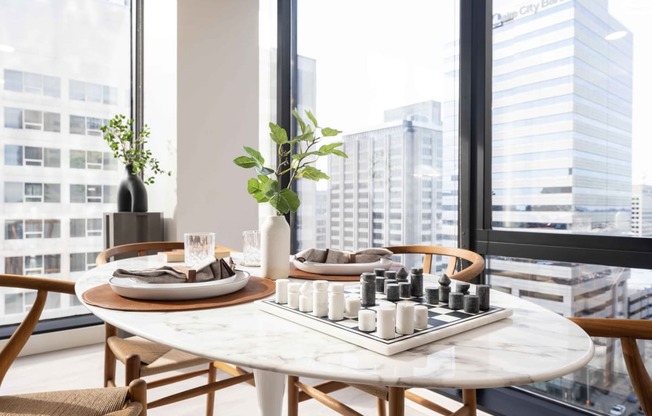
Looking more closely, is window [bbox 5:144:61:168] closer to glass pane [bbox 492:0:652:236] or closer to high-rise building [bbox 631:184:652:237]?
glass pane [bbox 492:0:652:236]

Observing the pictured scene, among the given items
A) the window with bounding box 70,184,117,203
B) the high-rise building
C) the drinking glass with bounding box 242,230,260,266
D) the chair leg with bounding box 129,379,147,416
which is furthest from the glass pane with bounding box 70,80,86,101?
the high-rise building

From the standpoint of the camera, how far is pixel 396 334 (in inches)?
30.1

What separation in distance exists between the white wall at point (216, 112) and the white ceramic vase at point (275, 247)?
6.00 feet

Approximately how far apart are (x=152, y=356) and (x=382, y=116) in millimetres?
1839

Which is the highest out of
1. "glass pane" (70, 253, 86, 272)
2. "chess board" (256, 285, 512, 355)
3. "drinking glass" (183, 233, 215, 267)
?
"drinking glass" (183, 233, 215, 267)

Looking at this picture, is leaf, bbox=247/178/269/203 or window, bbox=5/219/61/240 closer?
leaf, bbox=247/178/269/203

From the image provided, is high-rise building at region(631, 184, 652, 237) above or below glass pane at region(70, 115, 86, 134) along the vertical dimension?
below

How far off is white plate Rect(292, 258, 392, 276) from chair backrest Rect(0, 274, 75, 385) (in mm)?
692

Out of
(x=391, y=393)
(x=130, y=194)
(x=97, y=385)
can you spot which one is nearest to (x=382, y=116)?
(x=130, y=194)

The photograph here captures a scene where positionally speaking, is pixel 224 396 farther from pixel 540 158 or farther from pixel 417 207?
pixel 540 158

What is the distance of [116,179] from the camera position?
3344mm

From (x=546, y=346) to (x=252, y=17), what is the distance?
10.4 ft

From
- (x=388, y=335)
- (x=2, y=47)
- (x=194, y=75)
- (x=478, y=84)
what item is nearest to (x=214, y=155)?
(x=194, y=75)

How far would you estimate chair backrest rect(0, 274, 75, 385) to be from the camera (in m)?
1.18
